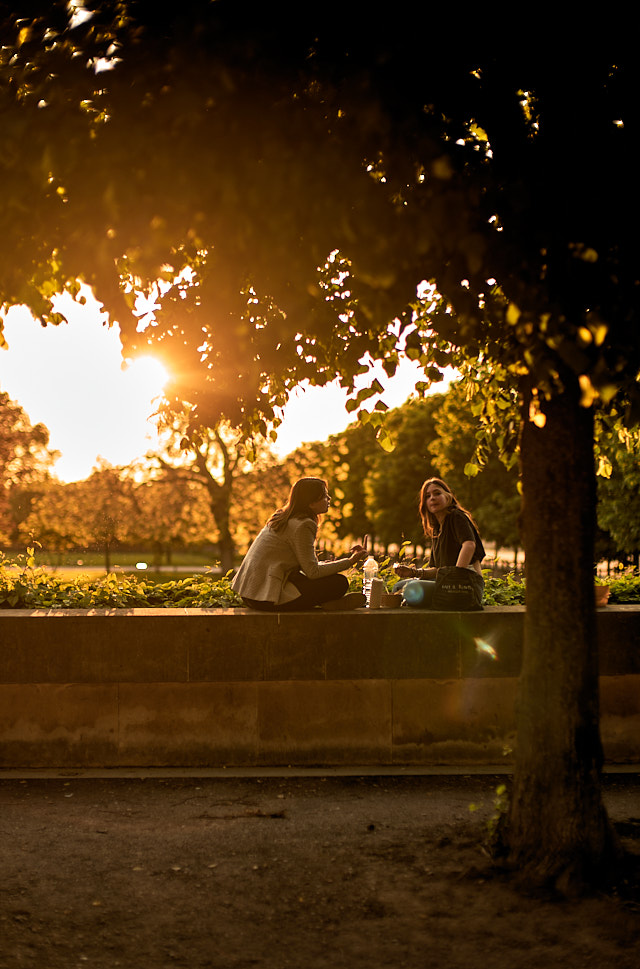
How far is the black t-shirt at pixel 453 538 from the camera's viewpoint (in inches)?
318

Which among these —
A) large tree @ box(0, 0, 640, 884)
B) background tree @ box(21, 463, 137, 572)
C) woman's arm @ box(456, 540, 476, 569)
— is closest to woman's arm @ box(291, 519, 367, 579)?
woman's arm @ box(456, 540, 476, 569)

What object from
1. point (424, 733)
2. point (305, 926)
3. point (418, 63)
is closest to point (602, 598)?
point (424, 733)

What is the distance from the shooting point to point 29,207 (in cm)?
445

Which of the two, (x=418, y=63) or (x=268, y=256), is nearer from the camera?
(x=268, y=256)

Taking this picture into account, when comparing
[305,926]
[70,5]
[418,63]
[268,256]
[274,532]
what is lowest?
[305,926]

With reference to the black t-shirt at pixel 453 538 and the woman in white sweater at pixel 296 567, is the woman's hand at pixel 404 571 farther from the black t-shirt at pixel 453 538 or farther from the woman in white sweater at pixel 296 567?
the woman in white sweater at pixel 296 567

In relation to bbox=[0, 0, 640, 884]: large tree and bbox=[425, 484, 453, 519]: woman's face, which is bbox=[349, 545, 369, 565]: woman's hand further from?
bbox=[0, 0, 640, 884]: large tree

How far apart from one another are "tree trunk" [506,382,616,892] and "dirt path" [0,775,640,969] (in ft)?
1.02

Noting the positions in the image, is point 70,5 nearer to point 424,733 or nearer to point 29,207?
point 29,207

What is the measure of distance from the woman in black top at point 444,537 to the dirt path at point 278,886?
174cm

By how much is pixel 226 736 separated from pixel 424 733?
1.35 meters

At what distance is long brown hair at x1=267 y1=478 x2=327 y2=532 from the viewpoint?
301 inches

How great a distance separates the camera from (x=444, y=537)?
823 cm

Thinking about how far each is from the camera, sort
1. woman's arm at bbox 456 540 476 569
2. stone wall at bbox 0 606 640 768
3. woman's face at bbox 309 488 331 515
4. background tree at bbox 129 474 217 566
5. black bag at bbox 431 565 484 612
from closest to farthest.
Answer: stone wall at bbox 0 606 640 768
black bag at bbox 431 565 484 612
woman's face at bbox 309 488 331 515
woman's arm at bbox 456 540 476 569
background tree at bbox 129 474 217 566
